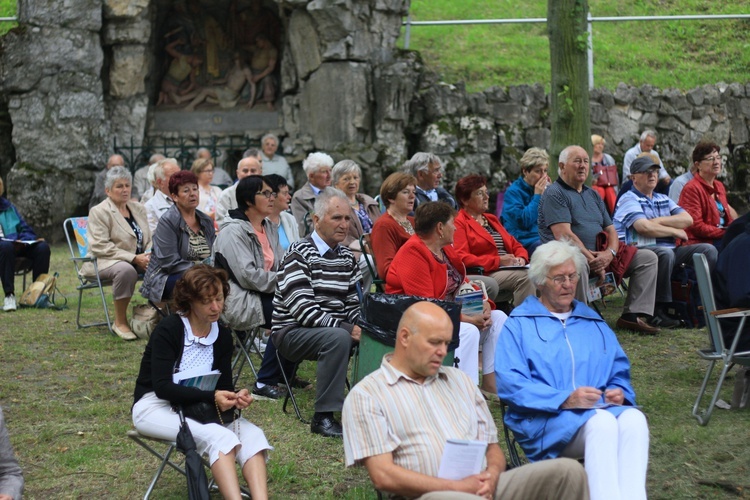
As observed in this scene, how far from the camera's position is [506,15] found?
61.1 ft

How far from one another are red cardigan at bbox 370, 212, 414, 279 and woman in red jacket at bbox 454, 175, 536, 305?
75 cm

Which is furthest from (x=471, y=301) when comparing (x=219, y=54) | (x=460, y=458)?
(x=219, y=54)

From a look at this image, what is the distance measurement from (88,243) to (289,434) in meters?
3.80

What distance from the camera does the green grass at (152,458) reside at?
15.3 ft

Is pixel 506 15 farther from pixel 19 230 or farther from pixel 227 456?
pixel 227 456

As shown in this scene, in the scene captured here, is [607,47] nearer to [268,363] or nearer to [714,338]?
[714,338]

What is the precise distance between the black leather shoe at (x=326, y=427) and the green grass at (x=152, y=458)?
0.06 metres

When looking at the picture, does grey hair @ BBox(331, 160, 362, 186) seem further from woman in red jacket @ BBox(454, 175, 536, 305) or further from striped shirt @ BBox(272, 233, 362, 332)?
striped shirt @ BBox(272, 233, 362, 332)

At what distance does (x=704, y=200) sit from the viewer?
848cm

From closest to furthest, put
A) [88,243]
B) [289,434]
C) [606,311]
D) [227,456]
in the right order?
[227,456]
[289,434]
[88,243]
[606,311]

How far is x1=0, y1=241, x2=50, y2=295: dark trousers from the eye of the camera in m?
9.45

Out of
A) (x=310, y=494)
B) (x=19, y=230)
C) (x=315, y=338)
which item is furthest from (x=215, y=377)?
(x=19, y=230)

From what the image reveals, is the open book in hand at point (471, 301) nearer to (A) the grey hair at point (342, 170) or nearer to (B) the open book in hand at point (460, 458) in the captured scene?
(B) the open book in hand at point (460, 458)

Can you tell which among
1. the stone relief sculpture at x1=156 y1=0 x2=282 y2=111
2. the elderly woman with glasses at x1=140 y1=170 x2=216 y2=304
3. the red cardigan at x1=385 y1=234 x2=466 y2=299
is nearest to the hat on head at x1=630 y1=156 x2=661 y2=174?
the red cardigan at x1=385 y1=234 x2=466 y2=299
